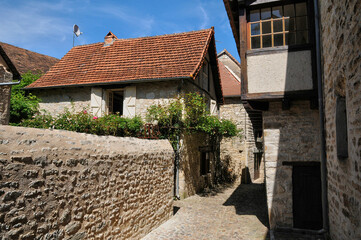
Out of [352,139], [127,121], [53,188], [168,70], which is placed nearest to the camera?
[352,139]

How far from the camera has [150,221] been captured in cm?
622

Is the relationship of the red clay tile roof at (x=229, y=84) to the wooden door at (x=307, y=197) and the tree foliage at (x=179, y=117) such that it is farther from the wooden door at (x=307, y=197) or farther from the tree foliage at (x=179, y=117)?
the wooden door at (x=307, y=197)

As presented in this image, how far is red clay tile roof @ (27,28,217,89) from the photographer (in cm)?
1038

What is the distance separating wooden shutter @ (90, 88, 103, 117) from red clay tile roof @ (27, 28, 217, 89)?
445mm

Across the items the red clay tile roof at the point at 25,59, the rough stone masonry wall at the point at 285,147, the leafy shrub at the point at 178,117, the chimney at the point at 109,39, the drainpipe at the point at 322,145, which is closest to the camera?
the drainpipe at the point at 322,145

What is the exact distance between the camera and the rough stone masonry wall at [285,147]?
21.3 feet

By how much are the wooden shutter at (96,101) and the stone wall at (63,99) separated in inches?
12.3

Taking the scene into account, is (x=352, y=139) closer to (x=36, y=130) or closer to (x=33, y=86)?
(x=36, y=130)

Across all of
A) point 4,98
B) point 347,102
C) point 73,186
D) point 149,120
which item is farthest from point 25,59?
point 347,102

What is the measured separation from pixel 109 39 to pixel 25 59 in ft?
22.1

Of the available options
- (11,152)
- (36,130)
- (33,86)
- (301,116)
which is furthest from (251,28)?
(33,86)

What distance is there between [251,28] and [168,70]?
412 centimetres

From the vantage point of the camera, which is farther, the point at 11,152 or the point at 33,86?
the point at 33,86

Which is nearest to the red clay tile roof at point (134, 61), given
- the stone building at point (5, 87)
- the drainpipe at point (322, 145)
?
the stone building at point (5, 87)
